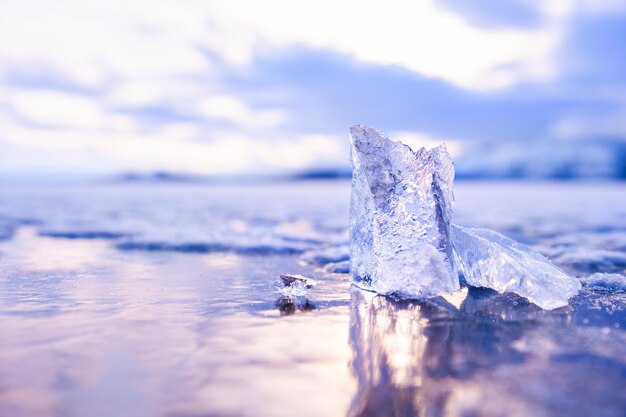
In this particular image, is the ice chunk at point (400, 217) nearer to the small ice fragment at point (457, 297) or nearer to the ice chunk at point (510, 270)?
the small ice fragment at point (457, 297)

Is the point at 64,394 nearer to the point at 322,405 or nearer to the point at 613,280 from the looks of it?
the point at 322,405

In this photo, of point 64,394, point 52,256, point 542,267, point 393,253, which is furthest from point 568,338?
point 52,256

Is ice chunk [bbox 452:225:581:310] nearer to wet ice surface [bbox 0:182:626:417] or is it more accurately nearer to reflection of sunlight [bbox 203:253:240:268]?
wet ice surface [bbox 0:182:626:417]

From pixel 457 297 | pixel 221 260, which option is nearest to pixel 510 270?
pixel 457 297

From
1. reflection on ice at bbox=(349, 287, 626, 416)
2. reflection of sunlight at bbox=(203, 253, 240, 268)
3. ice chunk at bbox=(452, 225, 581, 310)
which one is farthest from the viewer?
reflection of sunlight at bbox=(203, 253, 240, 268)

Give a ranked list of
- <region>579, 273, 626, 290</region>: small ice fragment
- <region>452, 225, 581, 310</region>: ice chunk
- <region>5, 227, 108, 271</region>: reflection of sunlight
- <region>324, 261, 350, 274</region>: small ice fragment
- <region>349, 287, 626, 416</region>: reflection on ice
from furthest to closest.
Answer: <region>5, 227, 108, 271</region>: reflection of sunlight → <region>324, 261, 350, 274</region>: small ice fragment → <region>579, 273, 626, 290</region>: small ice fragment → <region>452, 225, 581, 310</region>: ice chunk → <region>349, 287, 626, 416</region>: reflection on ice

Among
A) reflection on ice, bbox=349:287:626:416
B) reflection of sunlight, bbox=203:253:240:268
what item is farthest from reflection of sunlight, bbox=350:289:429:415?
reflection of sunlight, bbox=203:253:240:268

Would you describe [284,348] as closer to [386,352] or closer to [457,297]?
[386,352]
